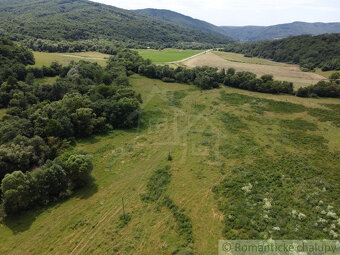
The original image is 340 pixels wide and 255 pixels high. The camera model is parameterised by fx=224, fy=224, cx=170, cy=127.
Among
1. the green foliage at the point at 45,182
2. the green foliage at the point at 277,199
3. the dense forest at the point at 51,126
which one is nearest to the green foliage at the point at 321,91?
the green foliage at the point at 277,199

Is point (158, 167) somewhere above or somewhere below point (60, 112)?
below

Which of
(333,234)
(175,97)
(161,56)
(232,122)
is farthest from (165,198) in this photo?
(161,56)

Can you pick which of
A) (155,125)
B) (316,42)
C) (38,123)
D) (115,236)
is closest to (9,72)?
(38,123)

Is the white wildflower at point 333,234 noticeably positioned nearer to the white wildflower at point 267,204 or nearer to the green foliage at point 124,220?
the white wildflower at point 267,204

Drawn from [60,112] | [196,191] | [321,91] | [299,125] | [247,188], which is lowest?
[196,191]

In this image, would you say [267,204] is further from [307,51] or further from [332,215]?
[307,51]

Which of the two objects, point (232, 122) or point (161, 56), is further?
point (161, 56)

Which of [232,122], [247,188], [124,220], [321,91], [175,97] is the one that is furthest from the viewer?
[175,97]
